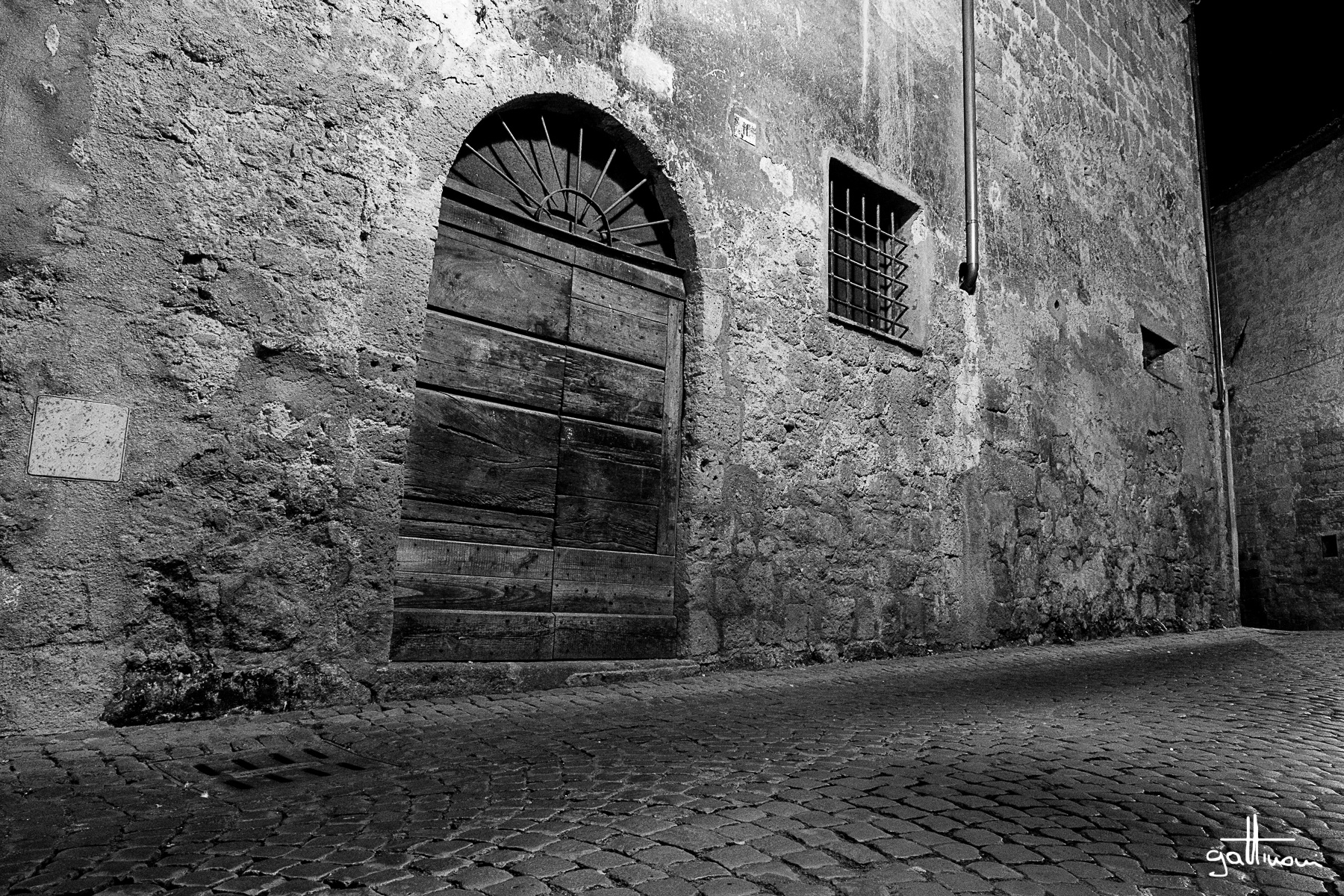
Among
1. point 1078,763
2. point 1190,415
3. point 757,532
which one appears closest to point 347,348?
point 757,532

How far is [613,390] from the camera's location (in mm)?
4414

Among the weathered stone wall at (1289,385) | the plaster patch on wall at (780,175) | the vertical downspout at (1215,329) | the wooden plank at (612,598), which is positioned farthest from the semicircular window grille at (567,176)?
the weathered stone wall at (1289,385)

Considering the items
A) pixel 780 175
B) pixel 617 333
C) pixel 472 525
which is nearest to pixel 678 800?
pixel 472 525

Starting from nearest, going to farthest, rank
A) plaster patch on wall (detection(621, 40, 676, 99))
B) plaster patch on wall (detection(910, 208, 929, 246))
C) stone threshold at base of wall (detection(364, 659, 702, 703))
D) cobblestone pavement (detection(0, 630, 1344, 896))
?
cobblestone pavement (detection(0, 630, 1344, 896)) → stone threshold at base of wall (detection(364, 659, 702, 703)) → plaster patch on wall (detection(621, 40, 676, 99)) → plaster patch on wall (detection(910, 208, 929, 246))

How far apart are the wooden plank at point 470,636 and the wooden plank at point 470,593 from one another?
0.12 feet

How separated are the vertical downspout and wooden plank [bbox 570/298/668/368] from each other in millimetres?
7559

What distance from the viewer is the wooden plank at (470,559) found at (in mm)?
3585

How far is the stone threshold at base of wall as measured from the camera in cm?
334

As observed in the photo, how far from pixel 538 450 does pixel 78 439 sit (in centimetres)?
182

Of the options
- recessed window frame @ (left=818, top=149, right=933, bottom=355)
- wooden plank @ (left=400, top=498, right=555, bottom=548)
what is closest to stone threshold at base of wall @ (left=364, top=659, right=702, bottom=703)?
wooden plank @ (left=400, top=498, right=555, bottom=548)

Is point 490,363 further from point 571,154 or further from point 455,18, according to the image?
point 455,18

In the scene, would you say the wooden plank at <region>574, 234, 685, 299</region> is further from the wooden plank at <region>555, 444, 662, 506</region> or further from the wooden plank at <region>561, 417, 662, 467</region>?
the wooden plank at <region>555, 444, 662, 506</region>

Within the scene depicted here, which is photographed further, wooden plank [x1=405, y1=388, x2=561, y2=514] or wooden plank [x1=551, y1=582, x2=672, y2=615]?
wooden plank [x1=551, y1=582, x2=672, y2=615]

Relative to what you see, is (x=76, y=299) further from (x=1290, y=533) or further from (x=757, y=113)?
(x=1290, y=533)
